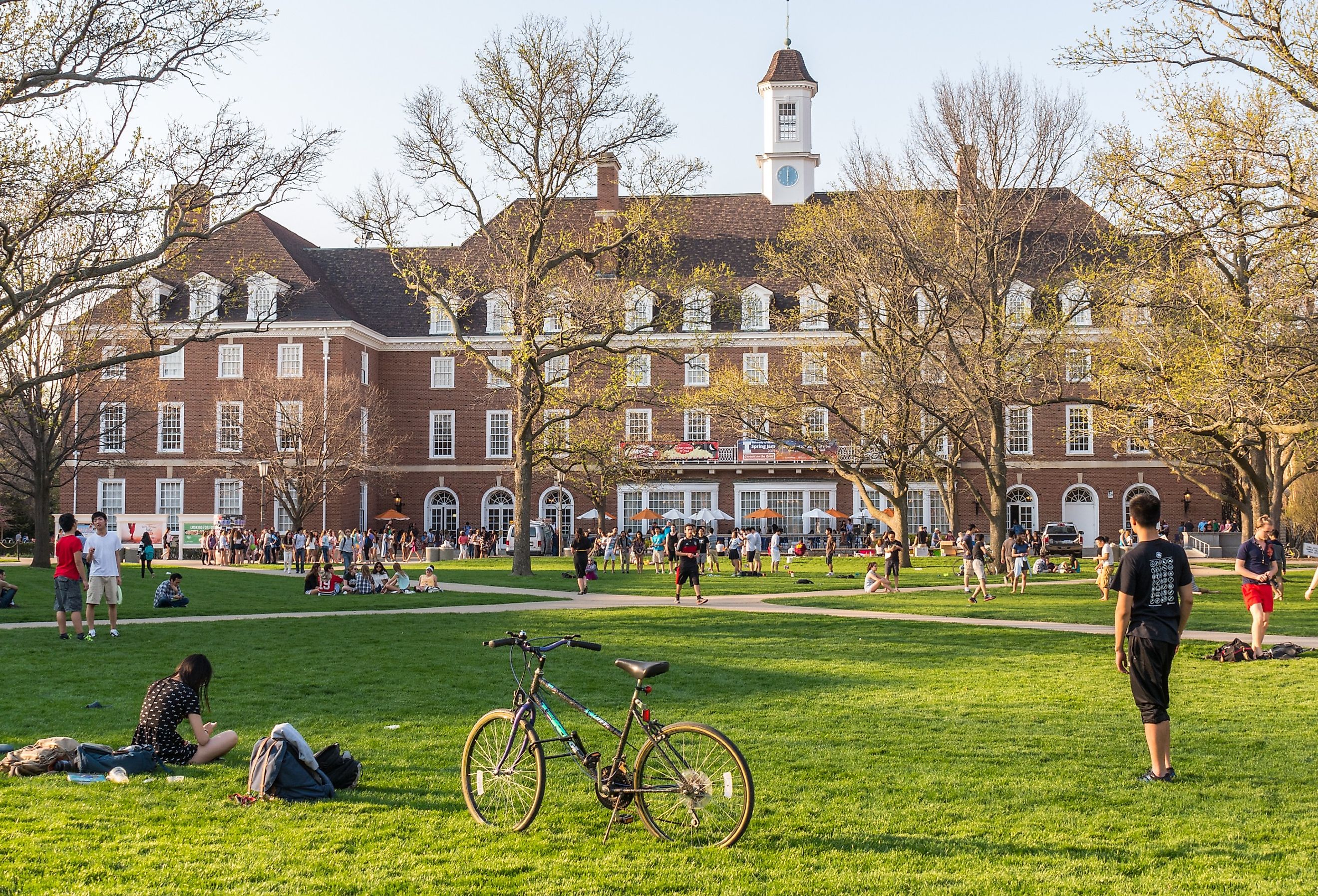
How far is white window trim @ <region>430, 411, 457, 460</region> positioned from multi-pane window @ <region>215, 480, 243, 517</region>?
8.72 m

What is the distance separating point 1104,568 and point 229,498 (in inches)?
1534

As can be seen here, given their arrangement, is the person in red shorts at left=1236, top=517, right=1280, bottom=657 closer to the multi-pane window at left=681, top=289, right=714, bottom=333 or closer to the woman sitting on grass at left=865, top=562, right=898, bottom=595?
the woman sitting on grass at left=865, top=562, right=898, bottom=595

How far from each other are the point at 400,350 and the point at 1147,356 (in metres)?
38.7

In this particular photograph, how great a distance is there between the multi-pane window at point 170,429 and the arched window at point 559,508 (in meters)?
16.4

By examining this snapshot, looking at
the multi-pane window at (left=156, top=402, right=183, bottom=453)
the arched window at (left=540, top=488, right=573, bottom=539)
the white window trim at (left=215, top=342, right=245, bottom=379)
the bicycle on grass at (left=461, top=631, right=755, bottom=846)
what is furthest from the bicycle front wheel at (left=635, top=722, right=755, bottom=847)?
the multi-pane window at (left=156, top=402, right=183, bottom=453)

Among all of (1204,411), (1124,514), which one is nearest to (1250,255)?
(1204,411)

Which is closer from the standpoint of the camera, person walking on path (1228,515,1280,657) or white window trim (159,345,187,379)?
person walking on path (1228,515,1280,657)

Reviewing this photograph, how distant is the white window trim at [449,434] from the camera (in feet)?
182

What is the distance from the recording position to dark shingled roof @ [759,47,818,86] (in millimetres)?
Answer: 60188

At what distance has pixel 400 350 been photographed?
5600 cm

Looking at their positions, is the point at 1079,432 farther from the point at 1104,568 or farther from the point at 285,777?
the point at 285,777

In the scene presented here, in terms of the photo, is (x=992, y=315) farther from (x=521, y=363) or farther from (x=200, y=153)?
(x=200, y=153)

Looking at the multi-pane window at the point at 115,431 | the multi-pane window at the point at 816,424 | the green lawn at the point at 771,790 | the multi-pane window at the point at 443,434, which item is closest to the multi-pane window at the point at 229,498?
the multi-pane window at the point at 115,431

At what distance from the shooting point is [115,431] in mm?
40906
